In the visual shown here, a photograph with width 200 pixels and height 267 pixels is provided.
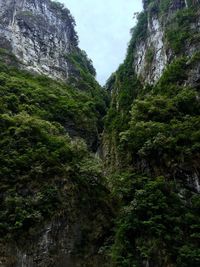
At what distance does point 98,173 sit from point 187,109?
580cm

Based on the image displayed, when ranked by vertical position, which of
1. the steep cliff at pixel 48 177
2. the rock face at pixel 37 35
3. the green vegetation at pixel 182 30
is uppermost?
the rock face at pixel 37 35

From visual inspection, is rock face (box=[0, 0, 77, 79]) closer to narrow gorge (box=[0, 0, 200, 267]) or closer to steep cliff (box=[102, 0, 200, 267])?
narrow gorge (box=[0, 0, 200, 267])

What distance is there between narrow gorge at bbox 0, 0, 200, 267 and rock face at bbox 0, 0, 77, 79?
450 centimetres

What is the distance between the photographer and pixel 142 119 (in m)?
23.0

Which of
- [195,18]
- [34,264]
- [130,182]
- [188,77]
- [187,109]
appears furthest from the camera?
[195,18]

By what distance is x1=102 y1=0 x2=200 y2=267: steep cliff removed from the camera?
1664cm

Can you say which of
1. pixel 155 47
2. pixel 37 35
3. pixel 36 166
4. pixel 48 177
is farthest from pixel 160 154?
pixel 37 35

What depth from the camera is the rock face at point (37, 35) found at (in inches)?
1431

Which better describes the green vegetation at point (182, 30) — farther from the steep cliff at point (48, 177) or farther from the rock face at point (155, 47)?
the steep cliff at point (48, 177)

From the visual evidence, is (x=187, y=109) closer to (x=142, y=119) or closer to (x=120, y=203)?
(x=142, y=119)

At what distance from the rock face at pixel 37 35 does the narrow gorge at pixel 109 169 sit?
4505mm

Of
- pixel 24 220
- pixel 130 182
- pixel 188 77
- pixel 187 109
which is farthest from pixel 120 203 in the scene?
pixel 188 77

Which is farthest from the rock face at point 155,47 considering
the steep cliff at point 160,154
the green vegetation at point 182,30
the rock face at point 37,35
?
the rock face at point 37,35

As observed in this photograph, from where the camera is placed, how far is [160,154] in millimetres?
20531
